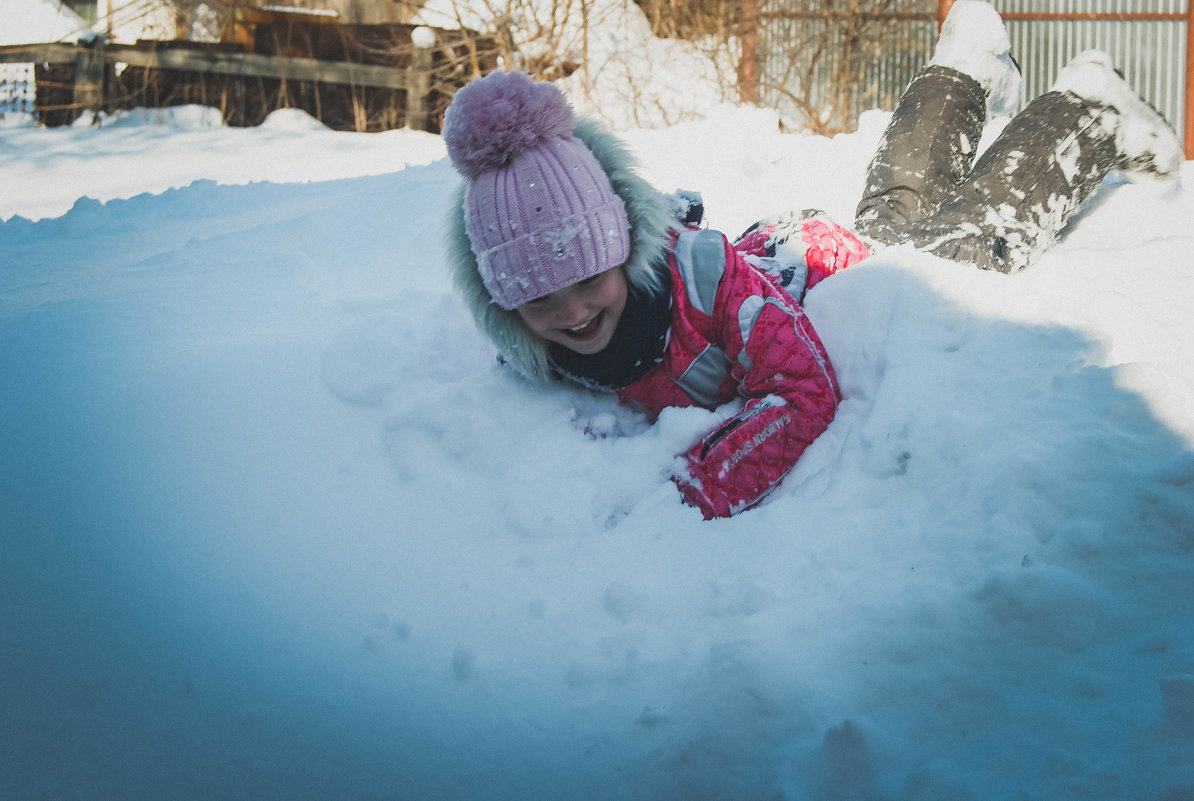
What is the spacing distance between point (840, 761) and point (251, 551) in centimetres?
94

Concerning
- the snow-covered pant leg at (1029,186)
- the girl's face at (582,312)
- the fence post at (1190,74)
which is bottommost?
the girl's face at (582,312)

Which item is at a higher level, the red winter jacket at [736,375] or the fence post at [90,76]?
the fence post at [90,76]

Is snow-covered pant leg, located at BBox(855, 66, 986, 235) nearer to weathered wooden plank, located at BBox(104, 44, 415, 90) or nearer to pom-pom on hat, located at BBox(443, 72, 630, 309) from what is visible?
pom-pom on hat, located at BBox(443, 72, 630, 309)

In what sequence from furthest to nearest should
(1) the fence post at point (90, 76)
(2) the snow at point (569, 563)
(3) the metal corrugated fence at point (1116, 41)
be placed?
1. (1) the fence post at point (90, 76)
2. (3) the metal corrugated fence at point (1116, 41)
3. (2) the snow at point (569, 563)

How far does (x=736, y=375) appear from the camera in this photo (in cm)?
183

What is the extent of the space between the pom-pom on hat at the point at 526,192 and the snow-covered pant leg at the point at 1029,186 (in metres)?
1.20

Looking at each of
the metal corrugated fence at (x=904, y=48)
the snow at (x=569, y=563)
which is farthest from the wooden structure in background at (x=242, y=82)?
the snow at (x=569, y=563)

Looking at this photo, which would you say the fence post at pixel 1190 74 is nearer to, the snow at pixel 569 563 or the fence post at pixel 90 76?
the snow at pixel 569 563

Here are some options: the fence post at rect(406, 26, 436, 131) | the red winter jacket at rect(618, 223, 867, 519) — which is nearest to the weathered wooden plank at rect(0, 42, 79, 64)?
the fence post at rect(406, 26, 436, 131)

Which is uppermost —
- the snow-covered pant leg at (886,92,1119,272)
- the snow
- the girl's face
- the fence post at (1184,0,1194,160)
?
the fence post at (1184,0,1194,160)

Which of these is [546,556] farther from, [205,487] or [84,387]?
[84,387]

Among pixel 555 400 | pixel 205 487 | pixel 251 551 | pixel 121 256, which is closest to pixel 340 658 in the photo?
pixel 251 551

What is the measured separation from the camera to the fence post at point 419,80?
22.2 feet

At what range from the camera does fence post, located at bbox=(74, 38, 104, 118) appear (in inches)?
257
